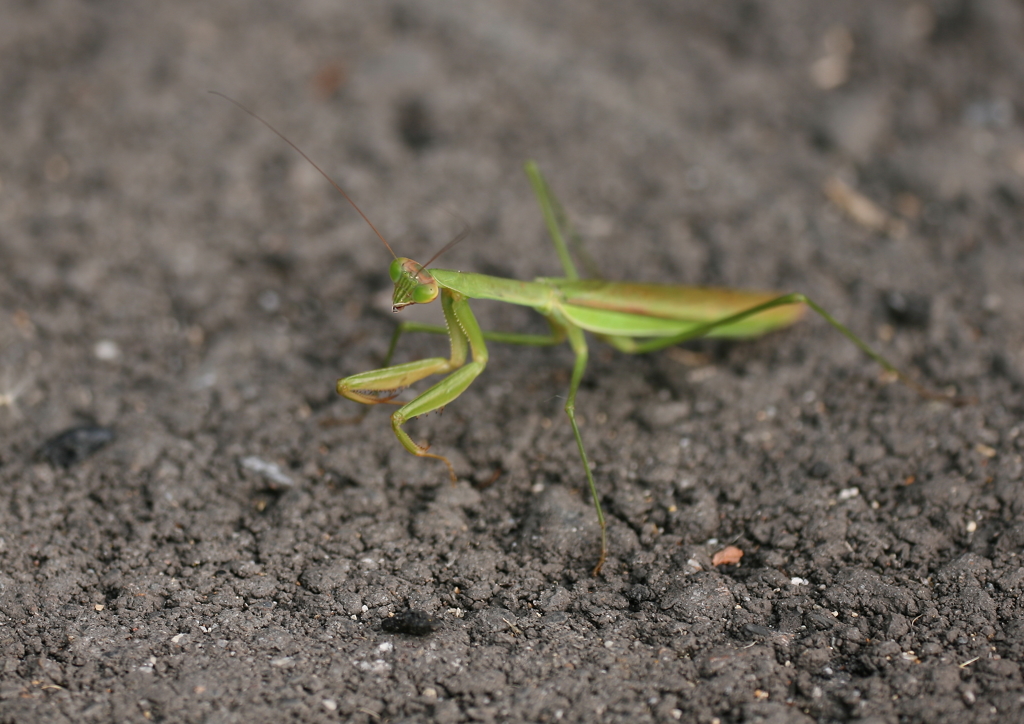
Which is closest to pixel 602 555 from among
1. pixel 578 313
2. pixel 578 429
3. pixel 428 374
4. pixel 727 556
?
pixel 727 556

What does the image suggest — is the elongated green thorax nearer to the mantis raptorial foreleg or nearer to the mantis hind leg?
the mantis raptorial foreleg

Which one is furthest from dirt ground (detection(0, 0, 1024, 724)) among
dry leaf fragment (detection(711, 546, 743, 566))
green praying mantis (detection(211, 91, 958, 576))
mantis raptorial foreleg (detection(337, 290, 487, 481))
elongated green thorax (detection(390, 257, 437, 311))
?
elongated green thorax (detection(390, 257, 437, 311))

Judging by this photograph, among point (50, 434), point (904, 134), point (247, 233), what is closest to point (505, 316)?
point (247, 233)

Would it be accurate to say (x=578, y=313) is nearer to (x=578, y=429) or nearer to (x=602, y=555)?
(x=578, y=429)

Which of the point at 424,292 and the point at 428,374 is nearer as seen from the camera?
the point at 424,292

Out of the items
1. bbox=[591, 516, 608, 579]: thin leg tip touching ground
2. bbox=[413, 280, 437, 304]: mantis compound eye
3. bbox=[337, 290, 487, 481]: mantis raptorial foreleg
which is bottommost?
bbox=[591, 516, 608, 579]: thin leg tip touching ground

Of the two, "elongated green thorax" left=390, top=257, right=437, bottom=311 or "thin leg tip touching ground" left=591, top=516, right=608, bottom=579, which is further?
"elongated green thorax" left=390, top=257, right=437, bottom=311

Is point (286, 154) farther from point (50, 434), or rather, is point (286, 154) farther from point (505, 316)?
point (50, 434)

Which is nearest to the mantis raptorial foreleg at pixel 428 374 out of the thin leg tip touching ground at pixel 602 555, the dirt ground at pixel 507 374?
the dirt ground at pixel 507 374
